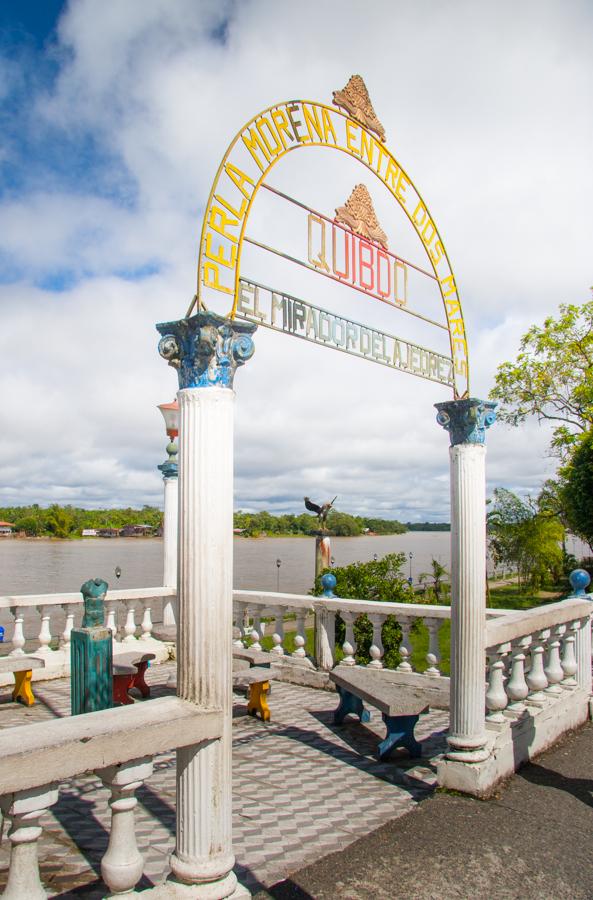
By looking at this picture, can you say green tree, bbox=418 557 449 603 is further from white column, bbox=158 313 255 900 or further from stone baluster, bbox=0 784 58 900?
stone baluster, bbox=0 784 58 900

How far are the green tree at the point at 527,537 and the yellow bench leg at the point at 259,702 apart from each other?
28.0 meters

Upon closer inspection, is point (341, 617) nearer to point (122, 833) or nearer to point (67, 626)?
point (67, 626)

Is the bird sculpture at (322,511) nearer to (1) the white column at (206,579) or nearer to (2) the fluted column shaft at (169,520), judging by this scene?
(2) the fluted column shaft at (169,520)

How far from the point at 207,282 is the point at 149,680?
612 centimetres

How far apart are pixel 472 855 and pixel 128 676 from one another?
4.10 m

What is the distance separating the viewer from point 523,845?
3998mm

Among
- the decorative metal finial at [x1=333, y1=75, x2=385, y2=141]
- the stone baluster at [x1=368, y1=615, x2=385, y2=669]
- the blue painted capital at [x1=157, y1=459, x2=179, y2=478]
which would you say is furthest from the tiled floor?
the decorative metal finial at [x1=333, y1=75, x2=385, y2=141]

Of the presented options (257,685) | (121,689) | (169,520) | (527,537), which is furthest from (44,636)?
(527,537)

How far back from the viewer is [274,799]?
4723mm

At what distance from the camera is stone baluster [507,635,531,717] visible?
567cm

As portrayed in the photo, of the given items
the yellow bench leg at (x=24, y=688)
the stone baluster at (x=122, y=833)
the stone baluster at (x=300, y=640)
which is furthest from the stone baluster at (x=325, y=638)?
Answer: the stone baluster at (x=122, y=833)

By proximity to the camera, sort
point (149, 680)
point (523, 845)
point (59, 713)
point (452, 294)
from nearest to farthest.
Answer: point (523, 845), point (452, 294), point (59, 713), point (149, 680)

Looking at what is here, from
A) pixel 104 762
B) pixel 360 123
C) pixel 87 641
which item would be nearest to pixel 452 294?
pixel 360 123

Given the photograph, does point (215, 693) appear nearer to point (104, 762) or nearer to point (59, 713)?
point (104, 762)
